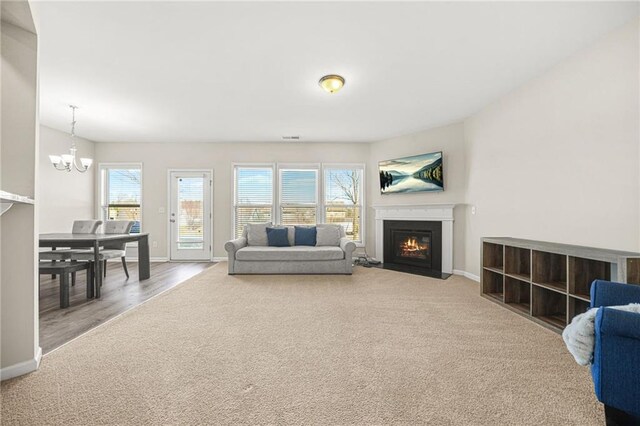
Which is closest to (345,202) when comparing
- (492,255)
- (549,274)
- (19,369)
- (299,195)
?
(299,195)

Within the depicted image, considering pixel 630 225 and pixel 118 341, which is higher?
pixel 630 225

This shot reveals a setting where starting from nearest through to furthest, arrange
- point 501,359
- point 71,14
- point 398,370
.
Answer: point 398,370 → point 501,359 → point 71,14

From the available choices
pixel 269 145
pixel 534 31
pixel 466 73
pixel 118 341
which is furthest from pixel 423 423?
pixel 269 145

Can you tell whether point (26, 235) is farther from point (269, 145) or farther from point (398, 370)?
point (269, 145)

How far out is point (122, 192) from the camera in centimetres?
600

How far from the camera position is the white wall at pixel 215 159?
595 centimetres

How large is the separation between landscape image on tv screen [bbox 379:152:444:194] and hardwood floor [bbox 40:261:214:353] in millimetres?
4101

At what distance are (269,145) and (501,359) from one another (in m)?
5.37

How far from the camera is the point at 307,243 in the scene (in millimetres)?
5086

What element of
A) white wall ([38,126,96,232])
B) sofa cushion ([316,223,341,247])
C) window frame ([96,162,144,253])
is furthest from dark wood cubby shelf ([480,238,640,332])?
white wall ([38,126,96,232])

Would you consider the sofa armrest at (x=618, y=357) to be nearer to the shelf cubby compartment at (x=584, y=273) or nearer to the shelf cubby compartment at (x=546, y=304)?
the shelf cubby compartment at (x=584, y=273)

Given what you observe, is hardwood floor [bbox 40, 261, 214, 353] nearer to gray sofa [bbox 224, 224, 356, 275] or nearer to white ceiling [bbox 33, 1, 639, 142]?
gray sofa [bbox 224, 224, 356, 275]

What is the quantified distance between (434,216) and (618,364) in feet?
12.6

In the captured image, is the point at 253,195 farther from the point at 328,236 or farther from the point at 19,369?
the point at 19,369
